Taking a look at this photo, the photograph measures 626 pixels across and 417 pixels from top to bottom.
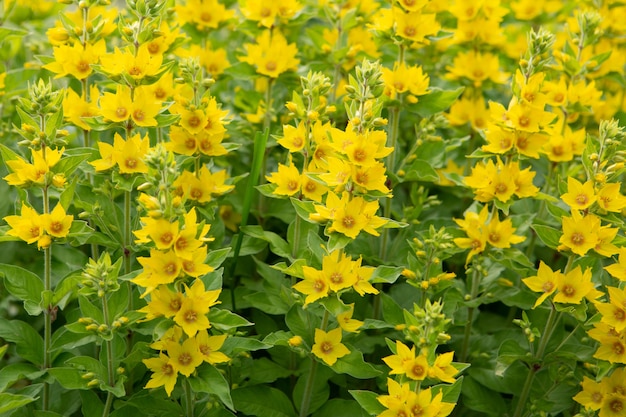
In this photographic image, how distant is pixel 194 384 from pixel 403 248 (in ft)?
3.90

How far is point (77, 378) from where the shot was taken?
2.41 metres

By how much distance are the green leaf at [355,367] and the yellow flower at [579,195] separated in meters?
0.89

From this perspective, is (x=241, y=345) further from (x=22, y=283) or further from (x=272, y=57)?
(x=272, y=57)

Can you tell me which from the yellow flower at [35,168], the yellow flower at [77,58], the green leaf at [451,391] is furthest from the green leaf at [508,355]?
the yellow flower at [77,58]

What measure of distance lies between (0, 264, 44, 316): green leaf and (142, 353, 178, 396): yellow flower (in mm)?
591

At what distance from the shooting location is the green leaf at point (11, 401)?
6.92 ft

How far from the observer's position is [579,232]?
2467mm

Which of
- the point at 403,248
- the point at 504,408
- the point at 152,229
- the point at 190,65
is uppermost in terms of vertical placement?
the point at 190,65

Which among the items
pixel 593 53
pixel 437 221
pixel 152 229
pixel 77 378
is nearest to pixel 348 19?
pixel 437 221

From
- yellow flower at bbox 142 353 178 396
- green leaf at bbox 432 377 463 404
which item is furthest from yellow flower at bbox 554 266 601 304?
yellow flower at bbox 142 353 178 396

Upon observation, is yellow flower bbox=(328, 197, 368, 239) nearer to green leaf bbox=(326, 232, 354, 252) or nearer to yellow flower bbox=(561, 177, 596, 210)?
green leaf bbox=(326, 232, 354, 252)

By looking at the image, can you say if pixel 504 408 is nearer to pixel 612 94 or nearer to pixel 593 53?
pixel 593 53

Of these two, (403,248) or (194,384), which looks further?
(403,248)

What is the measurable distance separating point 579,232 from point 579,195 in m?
0.13
